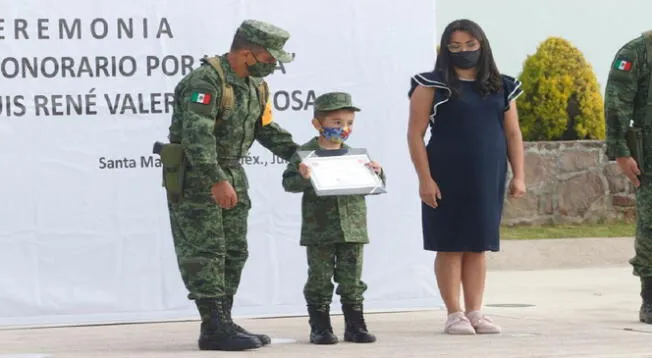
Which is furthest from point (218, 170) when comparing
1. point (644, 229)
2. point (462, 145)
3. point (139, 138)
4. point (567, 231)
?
point (567, 231)

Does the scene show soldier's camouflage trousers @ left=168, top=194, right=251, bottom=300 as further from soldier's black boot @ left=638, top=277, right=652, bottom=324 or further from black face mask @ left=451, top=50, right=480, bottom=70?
soldier's black boot @ left=638, top=277, right=652, bottom=324

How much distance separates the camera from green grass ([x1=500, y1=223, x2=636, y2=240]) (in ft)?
44.8

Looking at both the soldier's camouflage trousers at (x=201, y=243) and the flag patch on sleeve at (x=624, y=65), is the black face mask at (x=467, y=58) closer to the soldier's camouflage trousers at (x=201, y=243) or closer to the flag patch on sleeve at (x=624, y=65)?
the flag patch on sleeve at (x=624, y=65)

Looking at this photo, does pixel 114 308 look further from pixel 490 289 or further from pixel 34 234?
pixel 490 289

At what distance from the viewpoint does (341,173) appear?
290 inches

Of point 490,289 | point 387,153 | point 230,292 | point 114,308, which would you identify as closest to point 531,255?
point 490,289

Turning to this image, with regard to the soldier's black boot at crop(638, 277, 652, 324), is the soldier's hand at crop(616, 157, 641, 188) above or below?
above

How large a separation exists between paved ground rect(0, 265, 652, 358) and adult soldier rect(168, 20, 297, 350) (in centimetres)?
25

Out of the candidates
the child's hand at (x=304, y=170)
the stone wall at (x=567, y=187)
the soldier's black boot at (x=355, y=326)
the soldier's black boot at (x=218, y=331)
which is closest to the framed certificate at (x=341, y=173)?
the child's hand at (x=304, y=170)

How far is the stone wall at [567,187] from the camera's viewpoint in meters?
14.1

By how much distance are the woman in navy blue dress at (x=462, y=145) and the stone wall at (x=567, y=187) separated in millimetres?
6219

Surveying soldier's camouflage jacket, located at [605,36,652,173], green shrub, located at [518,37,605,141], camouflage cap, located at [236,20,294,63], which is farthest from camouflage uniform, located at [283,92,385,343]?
green shrub, located at [518,37,605,141]

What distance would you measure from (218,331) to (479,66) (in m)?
1.93

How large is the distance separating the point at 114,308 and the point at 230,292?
1585 mm
